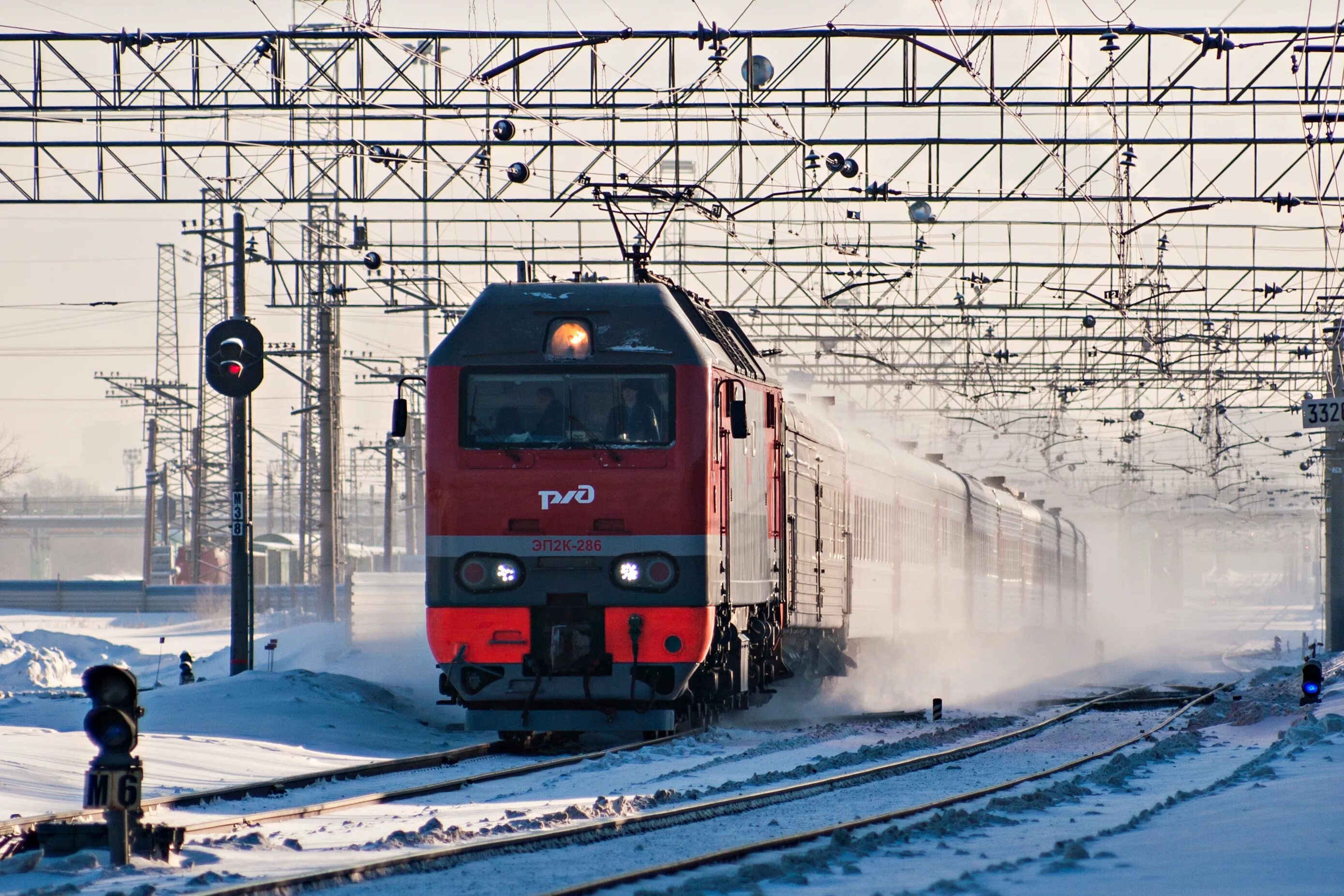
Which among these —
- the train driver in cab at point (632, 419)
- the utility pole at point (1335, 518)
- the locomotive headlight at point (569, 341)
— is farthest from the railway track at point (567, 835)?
the utility pole at point (1335, 518)

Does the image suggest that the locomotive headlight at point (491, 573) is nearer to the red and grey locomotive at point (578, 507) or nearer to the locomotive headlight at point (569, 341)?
the red and grey locomotive at point (578, 507)

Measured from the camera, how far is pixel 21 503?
158m

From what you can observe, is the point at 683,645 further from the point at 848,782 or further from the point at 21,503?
the point at 21,503

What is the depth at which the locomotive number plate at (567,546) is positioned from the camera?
13609 mm

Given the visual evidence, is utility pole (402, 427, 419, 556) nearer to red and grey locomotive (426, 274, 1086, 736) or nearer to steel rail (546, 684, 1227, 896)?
red and grey locomotive (426, 274, 1086, 736)

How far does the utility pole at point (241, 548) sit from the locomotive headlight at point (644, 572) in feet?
24.3

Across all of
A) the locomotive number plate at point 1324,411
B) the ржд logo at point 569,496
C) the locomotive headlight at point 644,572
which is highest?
the locomotive number plate at point 1324,411

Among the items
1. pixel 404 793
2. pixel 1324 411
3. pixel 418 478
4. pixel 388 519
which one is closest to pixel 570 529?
pixel 404 793

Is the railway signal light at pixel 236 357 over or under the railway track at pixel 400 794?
over

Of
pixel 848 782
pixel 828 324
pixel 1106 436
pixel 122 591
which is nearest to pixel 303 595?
pixel 122 591

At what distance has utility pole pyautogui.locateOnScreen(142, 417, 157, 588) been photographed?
70.6 meters

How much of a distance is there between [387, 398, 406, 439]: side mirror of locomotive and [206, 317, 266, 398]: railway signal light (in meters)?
4.72

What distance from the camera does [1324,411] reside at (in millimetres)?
25688

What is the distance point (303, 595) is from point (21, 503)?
112342mm
